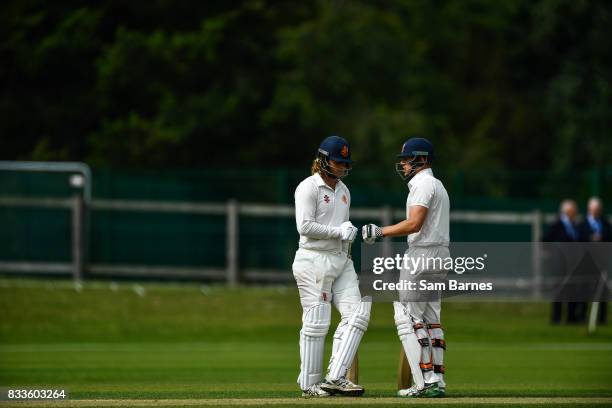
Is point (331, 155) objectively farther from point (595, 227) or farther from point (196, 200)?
point (196, 200)

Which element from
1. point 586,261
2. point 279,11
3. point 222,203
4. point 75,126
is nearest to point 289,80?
point 279,11

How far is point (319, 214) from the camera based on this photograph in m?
11.6

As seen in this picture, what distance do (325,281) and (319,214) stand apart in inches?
22.4

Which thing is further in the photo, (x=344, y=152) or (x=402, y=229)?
(x=344, y=152)

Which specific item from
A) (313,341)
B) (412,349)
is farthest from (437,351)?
(313,341)

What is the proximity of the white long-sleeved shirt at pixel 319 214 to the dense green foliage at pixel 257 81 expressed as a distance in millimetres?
22677

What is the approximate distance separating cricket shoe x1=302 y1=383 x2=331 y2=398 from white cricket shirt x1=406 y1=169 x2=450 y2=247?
1.46 meters

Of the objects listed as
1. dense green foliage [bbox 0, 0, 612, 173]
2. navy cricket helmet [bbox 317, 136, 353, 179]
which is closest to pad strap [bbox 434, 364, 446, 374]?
navy cricket helmet [bbox 317, 136, 353, 179]

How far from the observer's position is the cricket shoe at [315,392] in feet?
38.1

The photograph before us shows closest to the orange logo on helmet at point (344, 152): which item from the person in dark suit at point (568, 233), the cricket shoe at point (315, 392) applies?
the cricket shoe at point (315, 392)

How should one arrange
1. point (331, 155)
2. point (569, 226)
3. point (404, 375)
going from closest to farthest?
point (331, 155)
point (404, 375)
point (569, 226)

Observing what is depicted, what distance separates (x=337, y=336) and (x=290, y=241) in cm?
1675

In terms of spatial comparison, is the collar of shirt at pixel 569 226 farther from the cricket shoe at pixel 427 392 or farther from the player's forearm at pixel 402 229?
the player's forearm at pixel 402 229

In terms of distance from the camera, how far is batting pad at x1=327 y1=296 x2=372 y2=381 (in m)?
11.5
